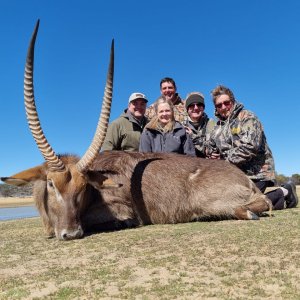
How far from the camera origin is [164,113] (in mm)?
7746

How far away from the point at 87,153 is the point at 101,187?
18.6 inches

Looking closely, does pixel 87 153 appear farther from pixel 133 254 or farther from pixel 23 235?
pixel 133 254

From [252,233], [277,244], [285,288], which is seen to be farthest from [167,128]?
[285,288]

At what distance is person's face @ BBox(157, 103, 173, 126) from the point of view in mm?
7750

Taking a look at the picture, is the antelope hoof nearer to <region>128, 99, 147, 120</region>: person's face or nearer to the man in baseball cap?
the man in baseball cap

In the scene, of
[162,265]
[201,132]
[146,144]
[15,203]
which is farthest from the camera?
[15,203]

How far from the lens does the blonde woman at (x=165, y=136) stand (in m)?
7.65

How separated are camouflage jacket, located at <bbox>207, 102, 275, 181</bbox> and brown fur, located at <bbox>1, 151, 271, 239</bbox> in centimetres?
101

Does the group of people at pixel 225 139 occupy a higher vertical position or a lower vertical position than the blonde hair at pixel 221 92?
lower

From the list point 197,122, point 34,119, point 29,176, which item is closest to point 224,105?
point 197,122

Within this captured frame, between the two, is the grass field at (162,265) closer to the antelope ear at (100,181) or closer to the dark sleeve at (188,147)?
the antelope ear at (100,181)

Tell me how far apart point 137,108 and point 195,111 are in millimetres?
1343

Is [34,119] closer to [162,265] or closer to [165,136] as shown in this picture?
[165,136]

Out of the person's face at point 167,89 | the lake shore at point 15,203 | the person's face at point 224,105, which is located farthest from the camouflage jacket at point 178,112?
the lake shore at point 15,203
